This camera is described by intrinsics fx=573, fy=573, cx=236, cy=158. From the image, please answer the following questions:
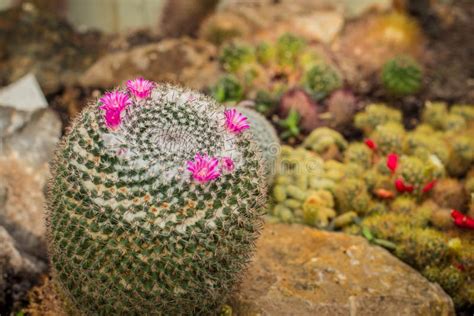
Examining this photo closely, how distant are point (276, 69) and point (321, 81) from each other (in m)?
0.58

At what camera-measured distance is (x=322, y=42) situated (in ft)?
20.5

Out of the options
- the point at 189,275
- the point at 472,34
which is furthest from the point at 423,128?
the point at 189,275

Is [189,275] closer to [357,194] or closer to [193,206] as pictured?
[193,206]

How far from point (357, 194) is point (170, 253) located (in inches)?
77.0

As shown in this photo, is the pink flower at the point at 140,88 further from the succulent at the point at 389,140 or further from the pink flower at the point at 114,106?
the succulent at the point at 389,140

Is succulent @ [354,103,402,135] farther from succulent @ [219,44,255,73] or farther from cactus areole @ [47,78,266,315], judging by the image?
cactus areole @ [47,78,266,315]

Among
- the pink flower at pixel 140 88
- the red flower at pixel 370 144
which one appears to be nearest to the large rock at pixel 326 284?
the red flower at pixel 370 144

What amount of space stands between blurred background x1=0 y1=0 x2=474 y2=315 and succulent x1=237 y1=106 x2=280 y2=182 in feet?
1.92

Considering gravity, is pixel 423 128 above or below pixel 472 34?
below

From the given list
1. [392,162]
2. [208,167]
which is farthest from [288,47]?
[208,167]

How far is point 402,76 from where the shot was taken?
5.36 m

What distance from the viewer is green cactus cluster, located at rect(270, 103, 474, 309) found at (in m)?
3.56

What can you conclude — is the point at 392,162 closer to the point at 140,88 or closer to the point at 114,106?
the point at 140,88

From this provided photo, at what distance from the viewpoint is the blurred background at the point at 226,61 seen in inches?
168
